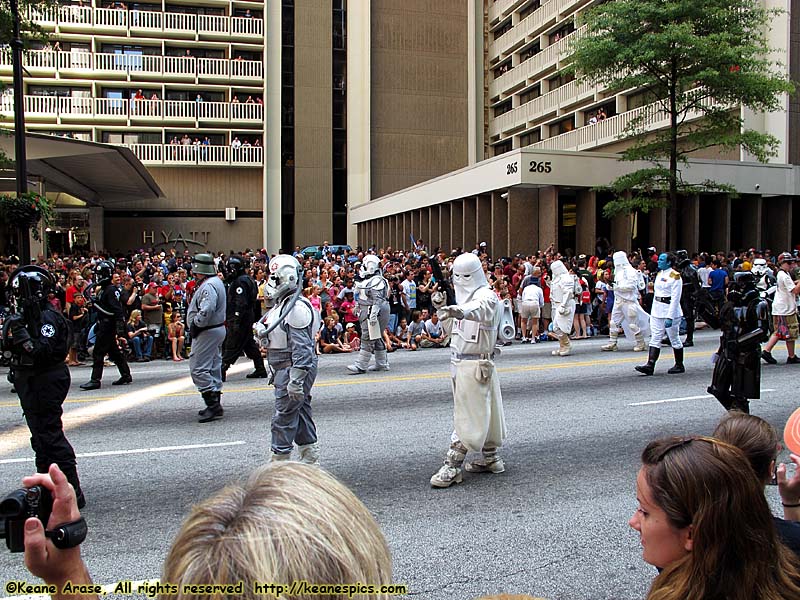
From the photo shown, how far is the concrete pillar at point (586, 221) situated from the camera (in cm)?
2666

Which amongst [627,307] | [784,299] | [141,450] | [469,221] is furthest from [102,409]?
[469,221]

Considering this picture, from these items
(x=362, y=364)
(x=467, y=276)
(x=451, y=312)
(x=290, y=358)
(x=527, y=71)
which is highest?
(x=527, y=71)

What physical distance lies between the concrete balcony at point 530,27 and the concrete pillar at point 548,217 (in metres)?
17.0

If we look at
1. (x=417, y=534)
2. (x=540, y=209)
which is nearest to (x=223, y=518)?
(x=417, y=534)

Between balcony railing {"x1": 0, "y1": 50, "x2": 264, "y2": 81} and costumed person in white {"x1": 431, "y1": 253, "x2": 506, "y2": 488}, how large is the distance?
40.0m

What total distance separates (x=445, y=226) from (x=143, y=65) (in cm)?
2138

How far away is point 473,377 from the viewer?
6133 mm

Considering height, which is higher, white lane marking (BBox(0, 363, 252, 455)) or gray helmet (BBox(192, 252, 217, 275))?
gray helmet (BBox(192, 252, 217, 275))

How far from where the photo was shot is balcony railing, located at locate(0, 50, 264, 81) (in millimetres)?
40594

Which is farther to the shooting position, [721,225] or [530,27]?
[530,27]

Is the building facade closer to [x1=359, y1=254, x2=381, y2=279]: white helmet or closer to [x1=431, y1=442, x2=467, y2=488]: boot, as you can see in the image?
[x1=359, y1=254, x2=381, y2=279]: white helmet

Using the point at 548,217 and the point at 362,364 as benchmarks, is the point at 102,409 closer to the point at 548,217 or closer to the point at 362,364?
the point at 362,364

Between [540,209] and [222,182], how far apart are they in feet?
76.6

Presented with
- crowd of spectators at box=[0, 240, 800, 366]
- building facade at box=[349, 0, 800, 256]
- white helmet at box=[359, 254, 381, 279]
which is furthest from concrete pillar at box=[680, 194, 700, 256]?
white helmet at box=[359, 254, 381, 279]
